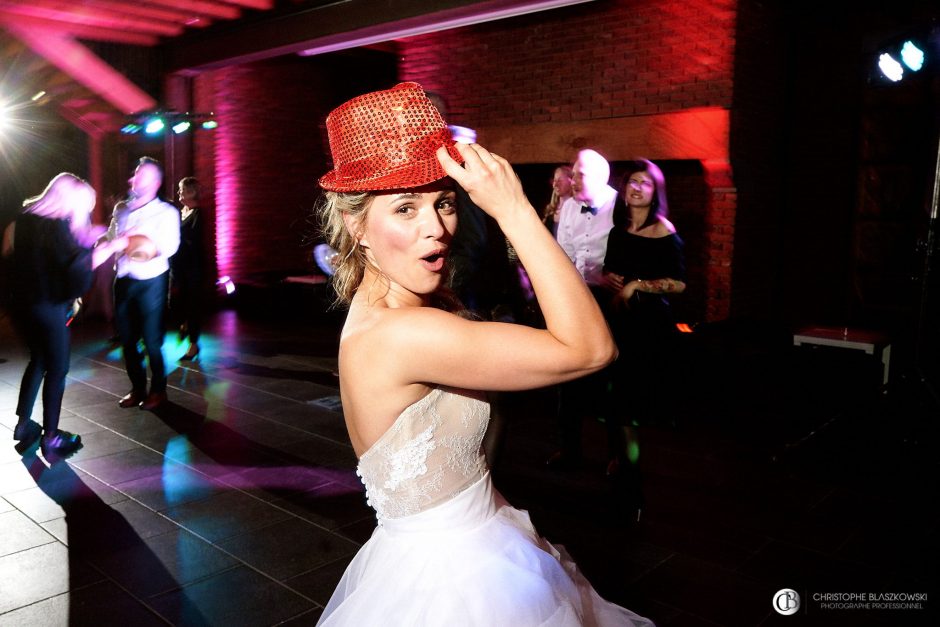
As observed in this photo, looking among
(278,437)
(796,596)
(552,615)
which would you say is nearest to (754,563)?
(796,596)

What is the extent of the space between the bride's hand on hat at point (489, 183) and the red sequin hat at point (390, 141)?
12 cm

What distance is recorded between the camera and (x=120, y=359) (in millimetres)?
7500

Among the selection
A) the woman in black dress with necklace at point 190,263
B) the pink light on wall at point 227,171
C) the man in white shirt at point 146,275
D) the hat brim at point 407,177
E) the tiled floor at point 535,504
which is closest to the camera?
the hat brim at point 407,177

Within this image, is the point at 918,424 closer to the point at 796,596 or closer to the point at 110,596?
the point at 796,596

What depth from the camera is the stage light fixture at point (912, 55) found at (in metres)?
5.02

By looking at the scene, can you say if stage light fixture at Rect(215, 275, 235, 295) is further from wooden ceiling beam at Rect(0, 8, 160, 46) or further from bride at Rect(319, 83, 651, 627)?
bride at Rect(319, 83, 651, 627)

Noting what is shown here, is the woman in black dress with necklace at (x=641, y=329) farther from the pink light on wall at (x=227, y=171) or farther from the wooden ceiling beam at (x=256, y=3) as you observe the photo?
the pink light on wall at (x=227, y=171)

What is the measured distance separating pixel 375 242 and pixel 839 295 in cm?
762

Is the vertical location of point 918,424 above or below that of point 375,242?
below

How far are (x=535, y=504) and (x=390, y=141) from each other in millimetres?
2921

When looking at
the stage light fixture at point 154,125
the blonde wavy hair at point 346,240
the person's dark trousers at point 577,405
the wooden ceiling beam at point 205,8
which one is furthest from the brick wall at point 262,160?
the blonde wavy hair at point 346,240

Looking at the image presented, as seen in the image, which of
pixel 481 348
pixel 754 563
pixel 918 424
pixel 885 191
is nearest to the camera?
pixel 481 348

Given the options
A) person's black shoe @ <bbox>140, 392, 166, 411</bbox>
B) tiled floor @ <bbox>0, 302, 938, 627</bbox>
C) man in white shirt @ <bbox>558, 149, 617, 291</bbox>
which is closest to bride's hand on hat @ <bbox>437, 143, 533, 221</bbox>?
tiled floor @ <bbox>0, 302, 938, 627</bbox>

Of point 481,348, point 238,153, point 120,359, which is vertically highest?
point 238,153
